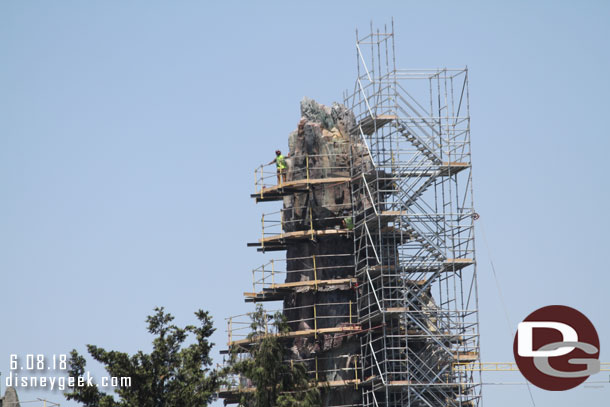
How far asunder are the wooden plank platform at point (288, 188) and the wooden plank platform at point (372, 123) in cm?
270

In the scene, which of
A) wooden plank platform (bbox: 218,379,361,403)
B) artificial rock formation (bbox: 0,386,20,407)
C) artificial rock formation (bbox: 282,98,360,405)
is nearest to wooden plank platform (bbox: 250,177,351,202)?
artificial rock formation (bbox: 282,98,360,405)

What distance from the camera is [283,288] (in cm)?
8950

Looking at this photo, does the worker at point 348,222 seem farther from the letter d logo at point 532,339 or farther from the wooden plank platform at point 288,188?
the letter d logo at point 532,339

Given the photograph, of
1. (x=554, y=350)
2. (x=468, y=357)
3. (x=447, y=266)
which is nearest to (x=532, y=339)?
(x=554, y=350)

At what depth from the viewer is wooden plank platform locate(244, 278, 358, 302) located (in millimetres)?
88375

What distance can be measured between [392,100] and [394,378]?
1455cm

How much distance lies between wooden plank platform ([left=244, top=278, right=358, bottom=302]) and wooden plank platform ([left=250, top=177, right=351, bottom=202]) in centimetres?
506

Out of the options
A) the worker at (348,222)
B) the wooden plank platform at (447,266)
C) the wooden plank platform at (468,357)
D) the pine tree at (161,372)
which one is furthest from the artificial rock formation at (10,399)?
the wooden plank platform at (468,357)

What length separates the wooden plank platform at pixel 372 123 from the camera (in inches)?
3467

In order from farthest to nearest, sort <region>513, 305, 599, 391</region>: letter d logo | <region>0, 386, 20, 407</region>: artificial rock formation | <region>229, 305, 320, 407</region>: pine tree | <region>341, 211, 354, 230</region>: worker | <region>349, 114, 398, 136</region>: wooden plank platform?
<region>341, 211, 354, 230</region>: worker → <region>349, 114, 398, 136</region>: wooden plank platform → <region>229, 305, 320, 407</region>: pine tree → <region>513, 305, 599, 391</region>: letter d logo → <region>0, 386, 20, 407</region>: artificial rock formation

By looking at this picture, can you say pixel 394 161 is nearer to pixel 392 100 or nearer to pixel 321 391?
pixel 392 100

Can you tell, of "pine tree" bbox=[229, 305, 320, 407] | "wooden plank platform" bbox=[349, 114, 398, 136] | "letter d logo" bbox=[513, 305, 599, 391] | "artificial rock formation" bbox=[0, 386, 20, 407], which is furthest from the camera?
"wooden plank platform" bbox=[349, 114, 398, 136]

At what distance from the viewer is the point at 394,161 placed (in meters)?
88.1

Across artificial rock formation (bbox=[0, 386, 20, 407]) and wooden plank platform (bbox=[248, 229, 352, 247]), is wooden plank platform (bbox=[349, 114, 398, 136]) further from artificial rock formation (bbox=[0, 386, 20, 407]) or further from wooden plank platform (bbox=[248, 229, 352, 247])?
artificial rock formation (bbox=[0, 386, 20, 407])
